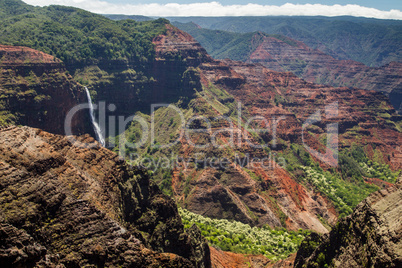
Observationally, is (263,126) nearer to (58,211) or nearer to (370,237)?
(370,237)

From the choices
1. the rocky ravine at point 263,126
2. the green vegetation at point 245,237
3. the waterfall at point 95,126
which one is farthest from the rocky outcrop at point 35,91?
the green vegetation at point 245,237

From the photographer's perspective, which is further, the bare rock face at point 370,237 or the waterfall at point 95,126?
the waterfall at point 95,126

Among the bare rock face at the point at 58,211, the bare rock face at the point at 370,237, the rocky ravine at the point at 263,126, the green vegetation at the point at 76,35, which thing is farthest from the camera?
the green vegetation at the point at 76,35

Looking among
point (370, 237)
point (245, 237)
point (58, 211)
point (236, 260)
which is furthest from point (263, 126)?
point (58, 211)

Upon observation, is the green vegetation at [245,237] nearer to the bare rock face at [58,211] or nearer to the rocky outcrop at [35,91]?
the bare rock face at [58,211]

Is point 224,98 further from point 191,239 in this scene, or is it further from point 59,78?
point 191,239

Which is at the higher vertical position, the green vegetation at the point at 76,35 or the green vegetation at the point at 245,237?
the green vegetation at the point at 76,35

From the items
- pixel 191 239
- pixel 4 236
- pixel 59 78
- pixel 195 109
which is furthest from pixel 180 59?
pixel 4 236
